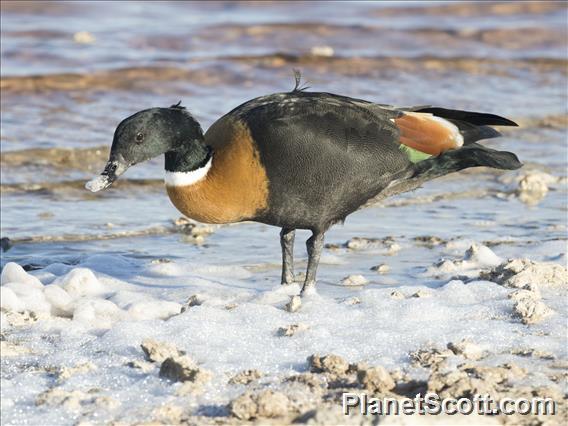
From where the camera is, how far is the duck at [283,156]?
20.9 ft

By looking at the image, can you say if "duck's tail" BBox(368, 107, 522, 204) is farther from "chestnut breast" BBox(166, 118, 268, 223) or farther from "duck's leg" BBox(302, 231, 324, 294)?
"chestnut breast" BBox(166, 118, 268, 223)

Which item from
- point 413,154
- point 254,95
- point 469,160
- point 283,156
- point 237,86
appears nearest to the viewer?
point 283,156

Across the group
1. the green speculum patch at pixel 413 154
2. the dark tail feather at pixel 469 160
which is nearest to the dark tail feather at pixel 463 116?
the dark tail feather at pixel 469 160

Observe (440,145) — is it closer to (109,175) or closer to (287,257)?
(287,257)

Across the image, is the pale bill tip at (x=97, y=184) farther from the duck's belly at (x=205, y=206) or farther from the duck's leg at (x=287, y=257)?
the duck's leg at (x=287, y=257)

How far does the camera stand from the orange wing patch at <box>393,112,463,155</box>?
6.90m

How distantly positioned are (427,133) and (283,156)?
3.47 feet

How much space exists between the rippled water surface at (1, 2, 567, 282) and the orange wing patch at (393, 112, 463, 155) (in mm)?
907

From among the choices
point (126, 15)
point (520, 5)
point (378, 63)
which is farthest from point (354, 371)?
point (520, 5)

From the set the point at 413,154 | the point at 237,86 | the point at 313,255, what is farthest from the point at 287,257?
the point at 237,86

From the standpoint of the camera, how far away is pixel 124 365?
5.21m

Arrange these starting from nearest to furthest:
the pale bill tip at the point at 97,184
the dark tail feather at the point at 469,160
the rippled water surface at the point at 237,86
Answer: the pale bill tip at the point at 97,184 → the dark tail feather at the point at 469,160 → the rippled water surface at the point at 237,86

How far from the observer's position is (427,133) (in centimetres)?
695

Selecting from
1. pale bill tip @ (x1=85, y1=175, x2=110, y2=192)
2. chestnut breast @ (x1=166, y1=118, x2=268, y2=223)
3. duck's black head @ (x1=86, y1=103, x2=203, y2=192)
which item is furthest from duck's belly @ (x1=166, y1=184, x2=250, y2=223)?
pale bill tip @ (x1=85, y1=175, x2=110, y2=192)
